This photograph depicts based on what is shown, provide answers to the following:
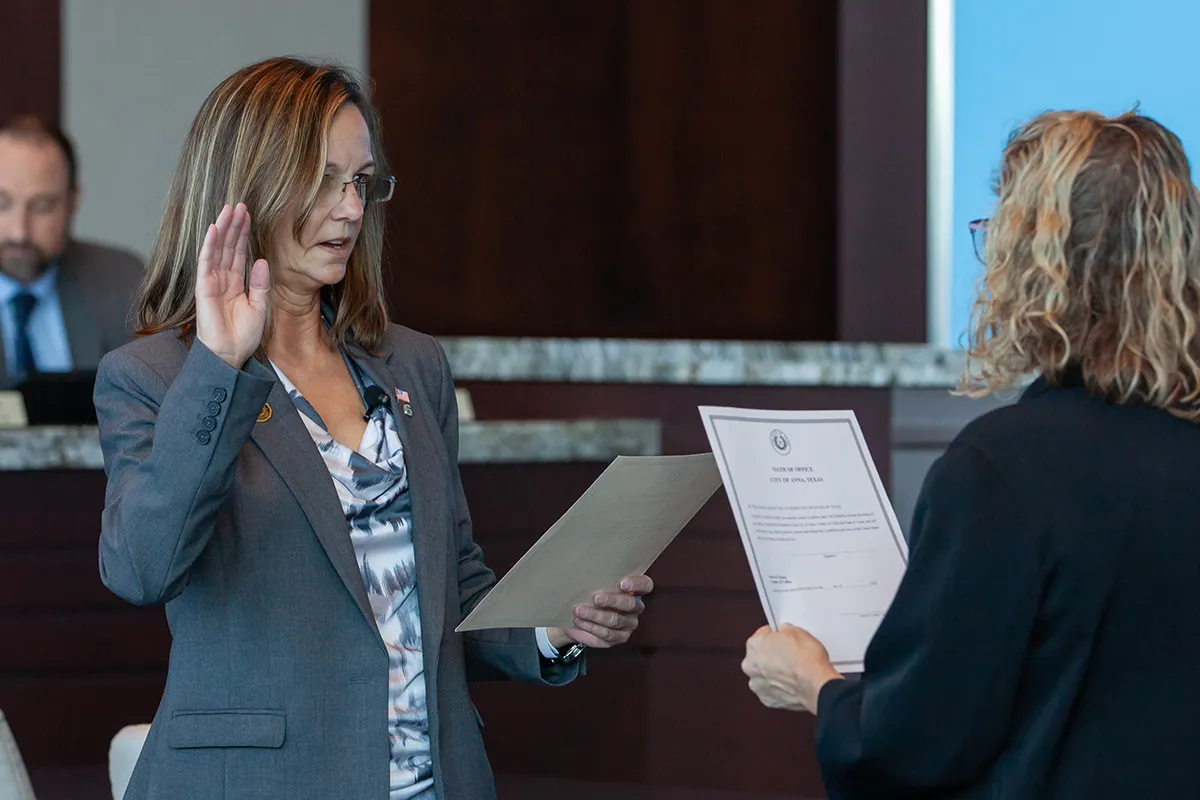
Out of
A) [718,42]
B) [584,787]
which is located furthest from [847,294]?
[584,787]

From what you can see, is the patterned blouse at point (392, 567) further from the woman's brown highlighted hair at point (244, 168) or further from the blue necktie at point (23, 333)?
the blue necktie at point (23, 333)

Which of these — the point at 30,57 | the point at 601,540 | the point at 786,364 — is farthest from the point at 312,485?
the point at 30,57

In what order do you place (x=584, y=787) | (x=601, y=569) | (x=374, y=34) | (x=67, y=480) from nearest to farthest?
(x=601, y=569) → (x=67, y=480) → (x=584, y=787) → (x=374, y=34)

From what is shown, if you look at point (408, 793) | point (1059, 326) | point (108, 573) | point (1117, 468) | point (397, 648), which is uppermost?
point (1059, 326)

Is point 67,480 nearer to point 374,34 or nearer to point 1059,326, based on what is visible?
point 1059,326

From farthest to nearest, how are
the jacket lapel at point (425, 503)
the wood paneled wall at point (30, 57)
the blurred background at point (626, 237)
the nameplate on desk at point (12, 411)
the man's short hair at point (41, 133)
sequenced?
A: the wood paneled wall at point (30, 57)
the man's short hair at point (41, 133)
the nameplate on desk at point (12, 411)
the blurred background at point (626, 237)
the jacket lapel at point (425, 503)

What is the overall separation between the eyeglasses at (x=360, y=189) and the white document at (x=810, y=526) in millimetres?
528

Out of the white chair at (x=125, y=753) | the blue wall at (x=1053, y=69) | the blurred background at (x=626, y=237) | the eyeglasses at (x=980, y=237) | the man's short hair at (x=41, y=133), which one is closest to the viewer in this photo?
the eyeglasses at (x=980, y=237)

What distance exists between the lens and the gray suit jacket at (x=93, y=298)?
4.38 m

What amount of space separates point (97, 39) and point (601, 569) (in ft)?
13.2

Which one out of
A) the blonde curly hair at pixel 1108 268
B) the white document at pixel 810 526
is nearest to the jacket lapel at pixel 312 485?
the white document at pixel 810 526

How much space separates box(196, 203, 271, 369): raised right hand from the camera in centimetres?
148

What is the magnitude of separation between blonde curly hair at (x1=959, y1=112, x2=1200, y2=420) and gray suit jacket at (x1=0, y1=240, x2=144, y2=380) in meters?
3.46

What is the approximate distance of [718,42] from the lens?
5.51 meters
